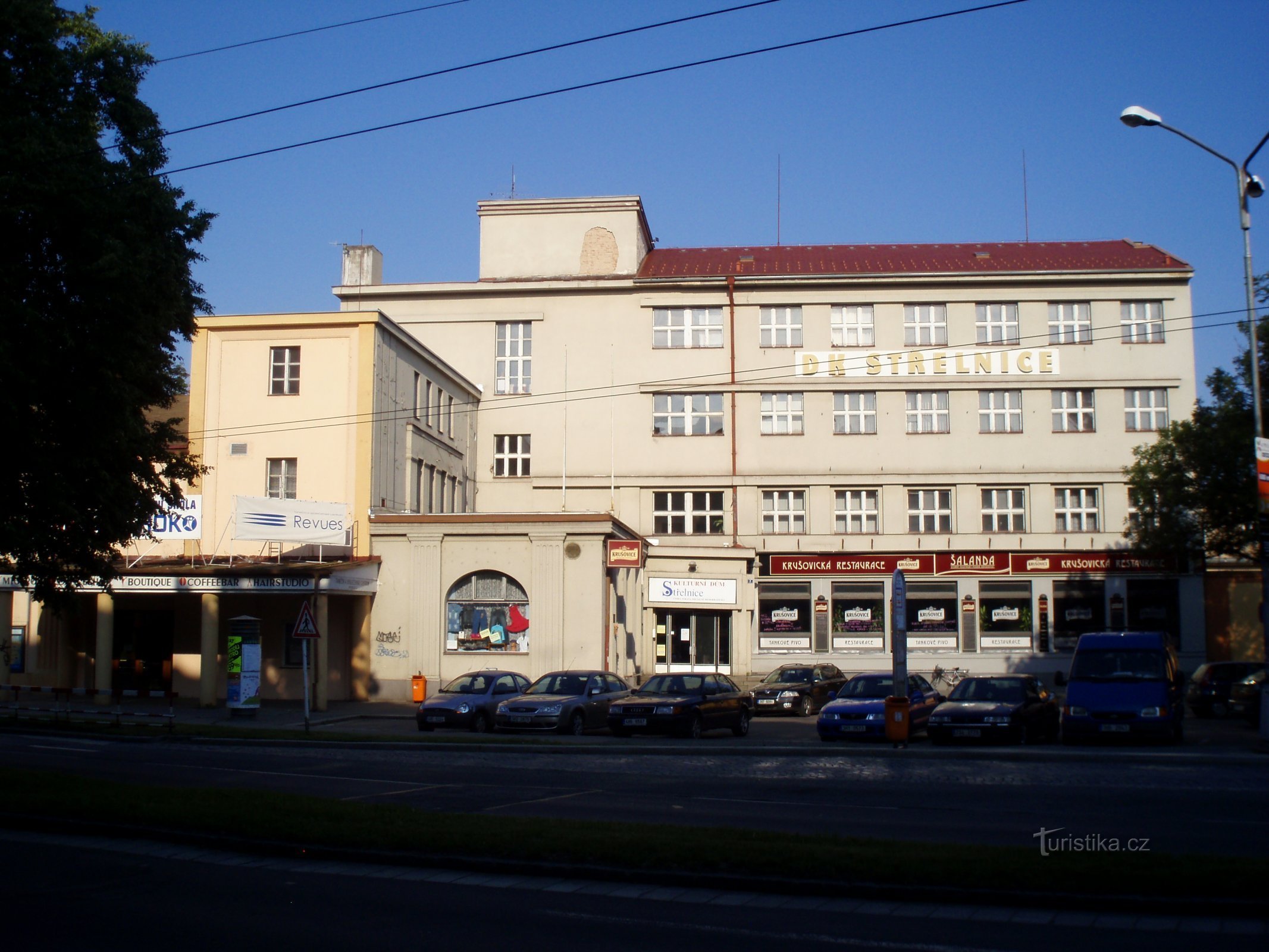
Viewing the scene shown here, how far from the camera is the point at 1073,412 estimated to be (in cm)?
4816

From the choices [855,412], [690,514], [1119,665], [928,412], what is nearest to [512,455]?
[690,514]

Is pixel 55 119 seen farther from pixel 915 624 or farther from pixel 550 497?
pixel 915 624

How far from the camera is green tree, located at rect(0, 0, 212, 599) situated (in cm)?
1535

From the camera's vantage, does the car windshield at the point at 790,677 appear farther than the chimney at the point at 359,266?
No

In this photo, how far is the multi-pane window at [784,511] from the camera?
48.2 m

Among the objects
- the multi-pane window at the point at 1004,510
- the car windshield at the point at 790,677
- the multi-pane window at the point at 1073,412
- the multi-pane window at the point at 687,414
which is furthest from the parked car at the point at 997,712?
the multi-pane window at the point at 1073,412

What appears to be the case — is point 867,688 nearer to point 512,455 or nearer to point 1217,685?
point 1217,685

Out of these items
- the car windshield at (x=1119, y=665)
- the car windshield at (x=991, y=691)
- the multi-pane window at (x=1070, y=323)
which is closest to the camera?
the car windshield at (x=1119, y=665)

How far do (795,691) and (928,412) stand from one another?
1963 cm

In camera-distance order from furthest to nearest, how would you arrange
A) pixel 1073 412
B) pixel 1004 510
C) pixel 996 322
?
pixel 996 322, pixel 1073 412, pixel 1004 510

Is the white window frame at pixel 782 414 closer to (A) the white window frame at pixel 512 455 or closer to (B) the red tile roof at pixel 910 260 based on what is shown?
(B) the red tile roof at pixel 910 260

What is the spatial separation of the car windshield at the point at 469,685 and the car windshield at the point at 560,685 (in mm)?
1442

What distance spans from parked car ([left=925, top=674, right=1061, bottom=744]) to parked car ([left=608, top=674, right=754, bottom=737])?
4.82 metres

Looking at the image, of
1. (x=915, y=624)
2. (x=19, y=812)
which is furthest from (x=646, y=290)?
(x=19, y=812)
